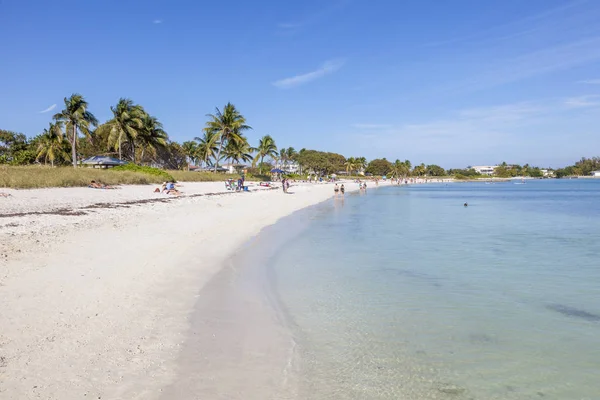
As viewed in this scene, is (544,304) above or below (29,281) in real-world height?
below

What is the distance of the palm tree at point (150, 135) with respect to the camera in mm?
55875

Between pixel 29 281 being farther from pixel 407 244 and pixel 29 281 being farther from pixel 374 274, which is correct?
pixel 407 244

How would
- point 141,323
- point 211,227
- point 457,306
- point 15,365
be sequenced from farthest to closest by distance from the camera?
1. point 211,227
2. point 457,306
3. point 141,323
4. point 15,365

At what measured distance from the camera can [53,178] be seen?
25.0 metres

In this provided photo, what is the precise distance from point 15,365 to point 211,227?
452 inches

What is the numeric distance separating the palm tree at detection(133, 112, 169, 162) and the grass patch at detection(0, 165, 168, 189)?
22591mm

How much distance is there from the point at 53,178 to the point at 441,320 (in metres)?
25.9

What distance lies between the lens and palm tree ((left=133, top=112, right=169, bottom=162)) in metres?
55.9

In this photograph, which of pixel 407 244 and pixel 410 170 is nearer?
pixel 407 244

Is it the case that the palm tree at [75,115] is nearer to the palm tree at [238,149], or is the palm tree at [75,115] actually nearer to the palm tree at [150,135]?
the palm tree at [150,135]

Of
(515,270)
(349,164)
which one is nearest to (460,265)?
(515,270)

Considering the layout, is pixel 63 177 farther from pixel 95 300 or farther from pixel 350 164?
pixel 350 164

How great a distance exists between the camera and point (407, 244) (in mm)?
14156

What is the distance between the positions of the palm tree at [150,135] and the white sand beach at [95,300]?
4524 cm
